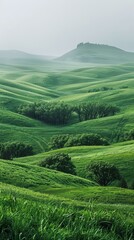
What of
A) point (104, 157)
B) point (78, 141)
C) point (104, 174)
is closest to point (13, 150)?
point (78, 141)

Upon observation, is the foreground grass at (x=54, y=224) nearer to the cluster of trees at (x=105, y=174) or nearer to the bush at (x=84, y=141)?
the cluster of trees at (x=105, y=174)

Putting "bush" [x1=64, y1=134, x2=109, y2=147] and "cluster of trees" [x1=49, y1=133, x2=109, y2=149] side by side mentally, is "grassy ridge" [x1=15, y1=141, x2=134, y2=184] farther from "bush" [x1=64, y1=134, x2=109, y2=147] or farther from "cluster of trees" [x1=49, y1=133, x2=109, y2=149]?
"cluster of trees" [x1=49, y1=133, x2=109, y2=149]

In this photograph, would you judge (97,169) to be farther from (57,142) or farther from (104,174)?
(57,142)

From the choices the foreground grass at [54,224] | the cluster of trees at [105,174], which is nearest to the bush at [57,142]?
the cluster of trees at [105,174]

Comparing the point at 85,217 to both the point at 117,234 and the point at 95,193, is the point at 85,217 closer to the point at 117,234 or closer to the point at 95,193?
the point at 117,234

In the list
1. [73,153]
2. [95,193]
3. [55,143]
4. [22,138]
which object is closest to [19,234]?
[95,193]

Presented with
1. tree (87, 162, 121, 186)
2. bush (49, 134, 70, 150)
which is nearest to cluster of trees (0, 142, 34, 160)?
bush (49, 134, 70, 150)
